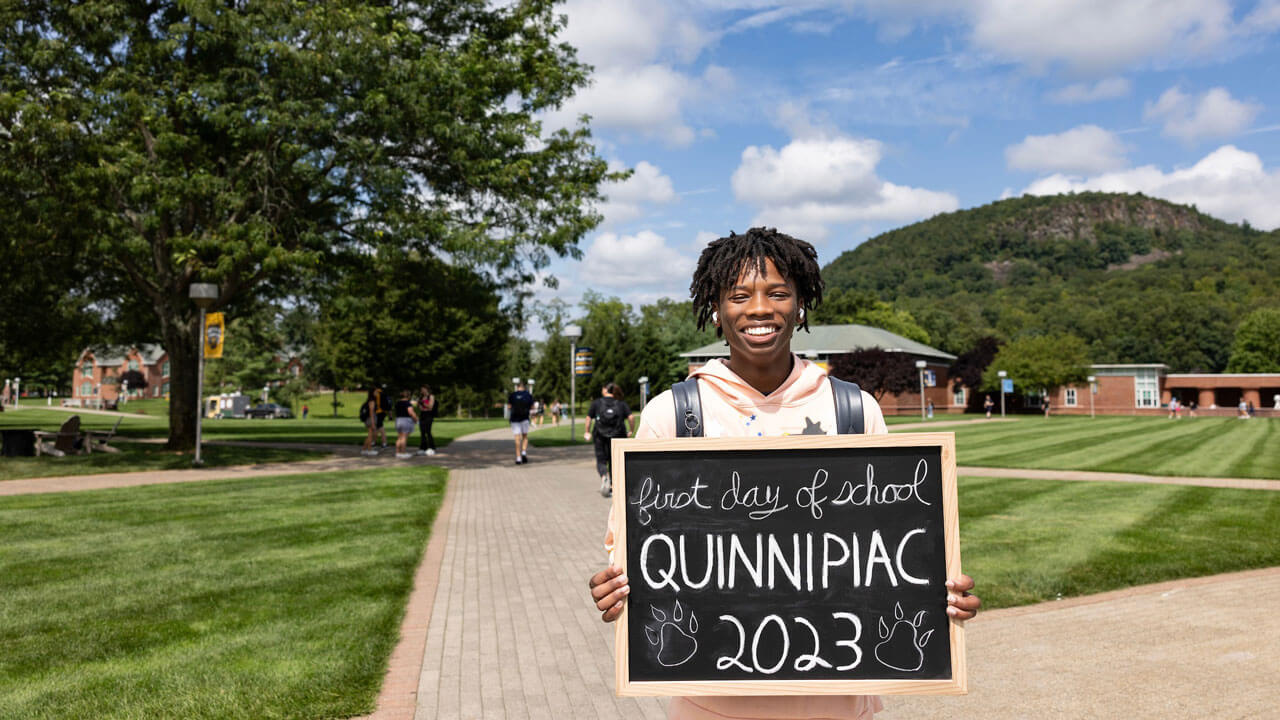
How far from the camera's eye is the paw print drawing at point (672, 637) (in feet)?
7.75

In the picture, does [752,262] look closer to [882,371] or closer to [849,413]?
[849,413]

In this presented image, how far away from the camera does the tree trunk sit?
20266mm

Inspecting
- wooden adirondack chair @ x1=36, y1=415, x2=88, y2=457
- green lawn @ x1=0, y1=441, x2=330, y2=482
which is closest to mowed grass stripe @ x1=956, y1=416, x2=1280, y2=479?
green lawn @ x1=0, y1=441, x2=330, y2=482

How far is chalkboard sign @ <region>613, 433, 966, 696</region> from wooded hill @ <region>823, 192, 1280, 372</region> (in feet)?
330

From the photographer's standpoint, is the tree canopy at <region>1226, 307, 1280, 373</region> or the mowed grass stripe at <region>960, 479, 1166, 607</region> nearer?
the mowed grass stripe at <region>960, 479, 1166, 607</region>

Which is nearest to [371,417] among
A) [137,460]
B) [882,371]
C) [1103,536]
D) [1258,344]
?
[137,460]

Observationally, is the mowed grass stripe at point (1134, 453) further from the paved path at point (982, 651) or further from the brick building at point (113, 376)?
the brick building at point (113, 376)

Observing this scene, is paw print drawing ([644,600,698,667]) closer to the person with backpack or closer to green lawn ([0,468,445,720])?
green lawn ([0,468,445,720])

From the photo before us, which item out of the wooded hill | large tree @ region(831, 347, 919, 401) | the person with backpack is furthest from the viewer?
the wooded hill

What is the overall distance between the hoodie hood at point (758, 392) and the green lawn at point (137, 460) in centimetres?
1709

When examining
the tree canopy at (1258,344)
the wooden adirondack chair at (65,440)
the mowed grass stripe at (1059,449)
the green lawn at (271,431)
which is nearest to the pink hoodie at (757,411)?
the mowed grass stripe at (1059,449)

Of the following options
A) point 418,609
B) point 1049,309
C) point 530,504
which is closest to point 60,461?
point 530,504

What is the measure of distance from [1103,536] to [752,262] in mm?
8332

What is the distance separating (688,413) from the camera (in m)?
2.44
